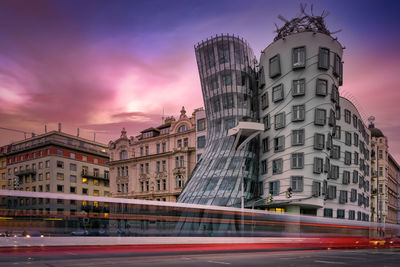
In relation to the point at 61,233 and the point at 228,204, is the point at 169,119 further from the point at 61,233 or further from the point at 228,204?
the point at 61,233

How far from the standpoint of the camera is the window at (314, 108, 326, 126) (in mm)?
46772

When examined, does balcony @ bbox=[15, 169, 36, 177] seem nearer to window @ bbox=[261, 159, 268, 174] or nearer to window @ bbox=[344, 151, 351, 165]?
window @ bbox=[261, 159, 268, 174]

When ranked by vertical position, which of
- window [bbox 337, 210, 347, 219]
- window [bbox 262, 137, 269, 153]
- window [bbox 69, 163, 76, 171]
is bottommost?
window [bbox 337, 210, 347, 219]

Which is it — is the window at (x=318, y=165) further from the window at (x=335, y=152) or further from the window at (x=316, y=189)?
the window at (x=335, y=152)

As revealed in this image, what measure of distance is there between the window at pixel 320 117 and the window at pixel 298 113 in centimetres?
159

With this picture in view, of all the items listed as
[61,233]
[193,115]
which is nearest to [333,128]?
[193,115]

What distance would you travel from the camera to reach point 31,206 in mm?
17797

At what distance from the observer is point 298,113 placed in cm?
4775

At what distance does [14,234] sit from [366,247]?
29.7 meters

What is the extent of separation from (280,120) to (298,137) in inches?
140

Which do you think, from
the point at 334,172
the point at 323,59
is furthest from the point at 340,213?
the point at 323,59

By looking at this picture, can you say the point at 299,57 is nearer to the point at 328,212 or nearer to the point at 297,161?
the point at 297,161

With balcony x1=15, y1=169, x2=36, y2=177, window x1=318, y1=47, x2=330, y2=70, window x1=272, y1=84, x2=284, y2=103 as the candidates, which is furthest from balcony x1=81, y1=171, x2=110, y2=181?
window x1=318, y1=47, x2=330, y2=70

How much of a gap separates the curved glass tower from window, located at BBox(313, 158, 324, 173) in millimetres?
9202
